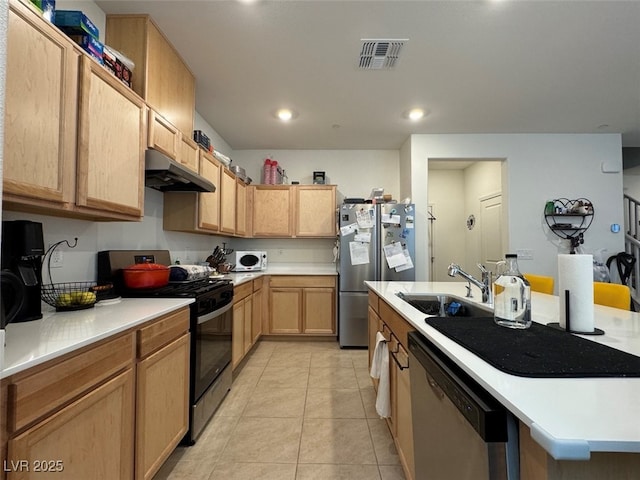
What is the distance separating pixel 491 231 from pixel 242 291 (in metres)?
3.90

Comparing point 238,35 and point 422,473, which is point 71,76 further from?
point 422,473

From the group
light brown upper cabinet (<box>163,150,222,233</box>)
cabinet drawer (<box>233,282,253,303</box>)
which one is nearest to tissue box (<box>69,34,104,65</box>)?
light brown upper cabinet (<box>163,150,222,233</box>)

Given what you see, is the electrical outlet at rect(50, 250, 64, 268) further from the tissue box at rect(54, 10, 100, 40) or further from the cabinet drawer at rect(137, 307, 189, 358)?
the tissue box at rect(54, 10, 100, 40)

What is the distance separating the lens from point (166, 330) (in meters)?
1.49

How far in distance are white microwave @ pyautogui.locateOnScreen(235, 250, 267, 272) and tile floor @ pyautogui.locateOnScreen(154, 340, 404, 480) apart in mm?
1357

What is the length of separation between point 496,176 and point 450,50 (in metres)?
3.01

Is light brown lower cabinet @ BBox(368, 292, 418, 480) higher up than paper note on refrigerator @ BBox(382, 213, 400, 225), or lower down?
lower down

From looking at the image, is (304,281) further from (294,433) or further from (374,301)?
(294,433)

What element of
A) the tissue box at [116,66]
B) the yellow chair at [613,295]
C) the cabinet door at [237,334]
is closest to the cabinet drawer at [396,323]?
the yellow chair at [613,295]

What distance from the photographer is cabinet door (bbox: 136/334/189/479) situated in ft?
4.25

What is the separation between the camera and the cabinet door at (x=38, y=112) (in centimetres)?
101

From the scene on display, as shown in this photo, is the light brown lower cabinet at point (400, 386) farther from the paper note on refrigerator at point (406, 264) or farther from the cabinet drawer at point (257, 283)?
the cabinet drawer at point (257, 283)

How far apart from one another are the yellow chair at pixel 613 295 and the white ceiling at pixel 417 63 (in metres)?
1.73

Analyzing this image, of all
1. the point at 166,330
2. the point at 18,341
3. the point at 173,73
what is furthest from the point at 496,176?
the point at 18,341
